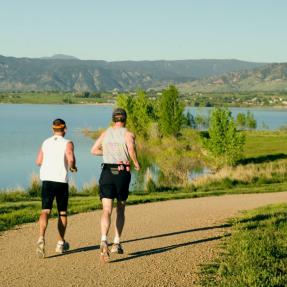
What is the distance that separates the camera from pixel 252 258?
977 centimetres

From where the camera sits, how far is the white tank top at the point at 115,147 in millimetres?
10414

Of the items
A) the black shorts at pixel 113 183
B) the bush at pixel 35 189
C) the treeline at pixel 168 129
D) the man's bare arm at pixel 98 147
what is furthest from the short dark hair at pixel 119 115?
the treeline at pixel 168 129

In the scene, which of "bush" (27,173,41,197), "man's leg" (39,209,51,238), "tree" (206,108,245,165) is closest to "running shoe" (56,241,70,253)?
"man's leg" (39,209,51,238)

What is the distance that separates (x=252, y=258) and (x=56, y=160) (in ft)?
12.3

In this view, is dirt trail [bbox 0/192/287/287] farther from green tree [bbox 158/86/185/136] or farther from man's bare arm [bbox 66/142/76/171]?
green tree [bbox 158/86/185/136]

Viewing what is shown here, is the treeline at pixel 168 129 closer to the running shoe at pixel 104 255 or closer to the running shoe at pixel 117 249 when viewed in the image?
the running shoe at pixel 117 249

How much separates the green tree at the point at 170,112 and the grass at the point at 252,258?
6739 cm

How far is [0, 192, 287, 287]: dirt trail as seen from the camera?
8.84 meters

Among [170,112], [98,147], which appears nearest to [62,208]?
[98,147]

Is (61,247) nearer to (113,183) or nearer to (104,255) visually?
(104,255)

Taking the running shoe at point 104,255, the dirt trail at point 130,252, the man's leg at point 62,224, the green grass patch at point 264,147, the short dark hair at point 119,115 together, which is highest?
the short dark hair at point 119,115

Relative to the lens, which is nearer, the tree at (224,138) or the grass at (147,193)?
the grass at (147,193)

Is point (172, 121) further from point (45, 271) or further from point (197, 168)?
point (45, 271)

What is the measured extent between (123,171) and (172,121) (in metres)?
71.5
